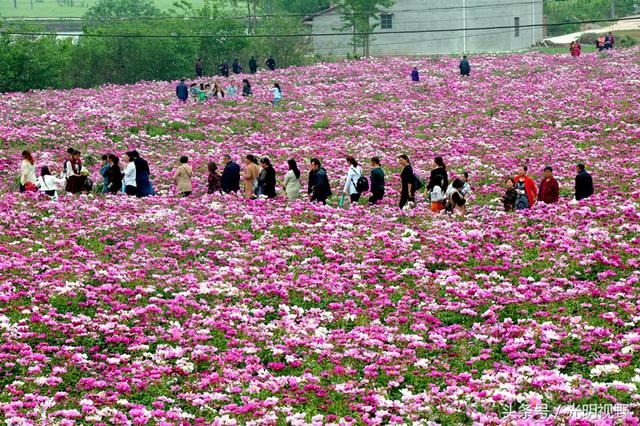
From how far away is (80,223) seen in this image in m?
23.1

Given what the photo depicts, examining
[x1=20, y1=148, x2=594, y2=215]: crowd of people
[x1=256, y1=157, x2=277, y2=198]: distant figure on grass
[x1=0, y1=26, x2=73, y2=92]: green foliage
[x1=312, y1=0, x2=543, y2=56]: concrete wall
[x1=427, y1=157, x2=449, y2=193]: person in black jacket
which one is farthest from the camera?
[x1=312, y1=0, x2=543, y2=56]: concrete wall

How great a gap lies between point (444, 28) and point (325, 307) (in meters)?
71.6

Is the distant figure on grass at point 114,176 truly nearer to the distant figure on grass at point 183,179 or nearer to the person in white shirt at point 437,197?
the distant figure on grass at point 183,179

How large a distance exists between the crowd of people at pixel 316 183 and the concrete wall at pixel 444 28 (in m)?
59.5

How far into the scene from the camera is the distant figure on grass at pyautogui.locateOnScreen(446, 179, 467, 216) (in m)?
23.9

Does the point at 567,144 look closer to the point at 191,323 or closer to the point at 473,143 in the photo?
the point at 473,143

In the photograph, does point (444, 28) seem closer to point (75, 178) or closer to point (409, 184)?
point (75, 178)

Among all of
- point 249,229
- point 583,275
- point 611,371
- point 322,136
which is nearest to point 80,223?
point 249,229

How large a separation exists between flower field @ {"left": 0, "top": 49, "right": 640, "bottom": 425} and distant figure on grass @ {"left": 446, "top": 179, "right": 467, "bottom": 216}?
1.91 feet

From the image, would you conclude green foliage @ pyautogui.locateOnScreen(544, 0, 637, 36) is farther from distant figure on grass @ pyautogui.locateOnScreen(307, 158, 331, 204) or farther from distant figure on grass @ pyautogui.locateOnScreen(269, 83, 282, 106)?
distant figure on grass @ pyautogui.locateOnScreen(307, 158, 331, 204)

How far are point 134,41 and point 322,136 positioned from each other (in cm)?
3379

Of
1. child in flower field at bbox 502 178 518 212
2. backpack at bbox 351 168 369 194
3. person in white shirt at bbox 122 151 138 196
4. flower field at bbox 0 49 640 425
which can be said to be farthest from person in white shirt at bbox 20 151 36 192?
child in flower field at bbox 502 178 518 212

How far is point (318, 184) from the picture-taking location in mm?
25328

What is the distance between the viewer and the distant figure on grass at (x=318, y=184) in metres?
25.2
